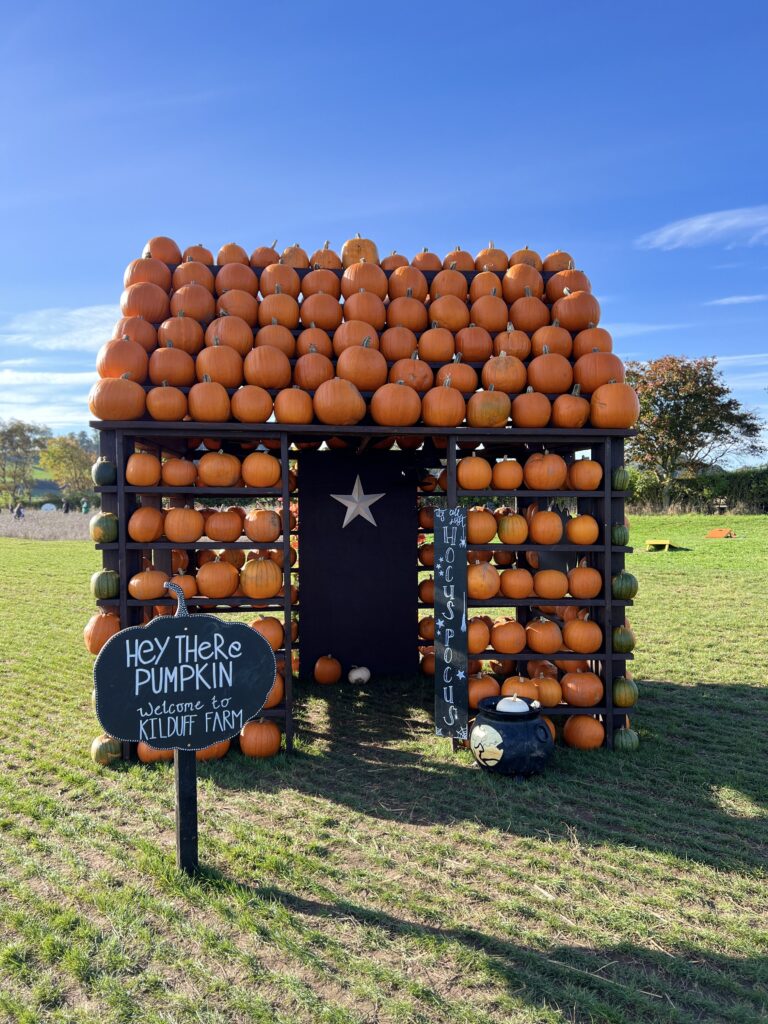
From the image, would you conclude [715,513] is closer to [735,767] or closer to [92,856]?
[735,767]

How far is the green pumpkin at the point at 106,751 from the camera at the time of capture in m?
5.05

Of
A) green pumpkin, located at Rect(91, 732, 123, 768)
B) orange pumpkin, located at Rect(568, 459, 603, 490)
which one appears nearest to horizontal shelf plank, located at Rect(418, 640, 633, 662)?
orange pumpkin, located at Rect(568, 459, 603, 490)

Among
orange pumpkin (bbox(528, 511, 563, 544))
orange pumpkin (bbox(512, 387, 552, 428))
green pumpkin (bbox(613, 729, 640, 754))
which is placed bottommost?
green pumpkin (bbox(613, 729, 640, 754))

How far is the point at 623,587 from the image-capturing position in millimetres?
5453

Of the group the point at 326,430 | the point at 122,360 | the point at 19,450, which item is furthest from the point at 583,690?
the point at 19,450

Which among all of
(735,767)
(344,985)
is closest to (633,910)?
(344,985)

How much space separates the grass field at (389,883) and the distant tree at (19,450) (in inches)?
2376

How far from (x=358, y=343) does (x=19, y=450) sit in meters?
64.7

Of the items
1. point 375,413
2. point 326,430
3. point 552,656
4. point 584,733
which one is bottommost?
point 584,733

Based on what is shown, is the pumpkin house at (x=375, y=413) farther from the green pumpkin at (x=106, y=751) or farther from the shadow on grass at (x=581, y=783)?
the shadow on grass at (x=581, y=783)

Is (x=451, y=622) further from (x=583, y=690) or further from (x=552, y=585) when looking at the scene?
(x=583, y=690)

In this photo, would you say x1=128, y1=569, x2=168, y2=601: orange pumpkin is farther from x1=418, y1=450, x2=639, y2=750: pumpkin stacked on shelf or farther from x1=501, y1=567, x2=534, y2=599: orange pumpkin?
x1=501, y1=567, x2=534, y2=599: orange pumpkin

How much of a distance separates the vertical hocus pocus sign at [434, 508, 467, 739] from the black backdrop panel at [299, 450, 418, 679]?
7.16 feet

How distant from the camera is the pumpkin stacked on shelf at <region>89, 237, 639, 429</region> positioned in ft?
17.4
